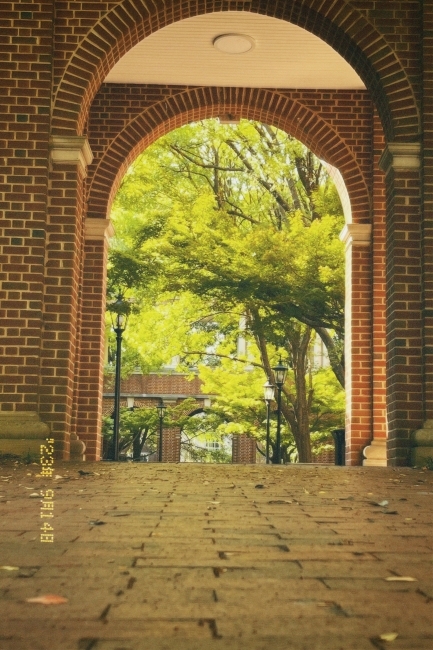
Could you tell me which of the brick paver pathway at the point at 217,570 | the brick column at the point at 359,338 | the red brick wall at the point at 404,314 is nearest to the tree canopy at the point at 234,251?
the brick column at the point at 359,338

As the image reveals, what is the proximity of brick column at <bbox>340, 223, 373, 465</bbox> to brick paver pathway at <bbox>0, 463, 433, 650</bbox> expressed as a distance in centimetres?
675

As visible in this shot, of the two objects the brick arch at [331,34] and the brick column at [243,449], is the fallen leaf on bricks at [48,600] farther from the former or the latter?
the brick column at [243,449]

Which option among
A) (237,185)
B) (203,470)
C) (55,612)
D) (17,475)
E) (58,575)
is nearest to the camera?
(55,612)

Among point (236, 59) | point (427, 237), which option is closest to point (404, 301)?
point (427, 237)

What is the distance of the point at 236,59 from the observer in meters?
12.0

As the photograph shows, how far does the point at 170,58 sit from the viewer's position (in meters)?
11.9

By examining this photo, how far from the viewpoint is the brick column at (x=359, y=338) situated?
1220 cm

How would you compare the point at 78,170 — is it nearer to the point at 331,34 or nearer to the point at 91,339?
the point at 331,34

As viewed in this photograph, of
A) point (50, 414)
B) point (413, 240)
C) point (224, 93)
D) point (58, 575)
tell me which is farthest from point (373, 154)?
point (58, 575)

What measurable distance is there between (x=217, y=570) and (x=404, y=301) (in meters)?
6.47

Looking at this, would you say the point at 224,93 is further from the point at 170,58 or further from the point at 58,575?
the point at 58,575

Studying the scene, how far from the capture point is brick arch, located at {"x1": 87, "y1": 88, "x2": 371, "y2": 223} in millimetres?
12375

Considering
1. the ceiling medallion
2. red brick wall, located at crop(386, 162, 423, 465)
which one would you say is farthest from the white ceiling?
red brick wall, located at crop(386, 162, 423, 465)

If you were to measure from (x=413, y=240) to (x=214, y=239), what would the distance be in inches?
383
